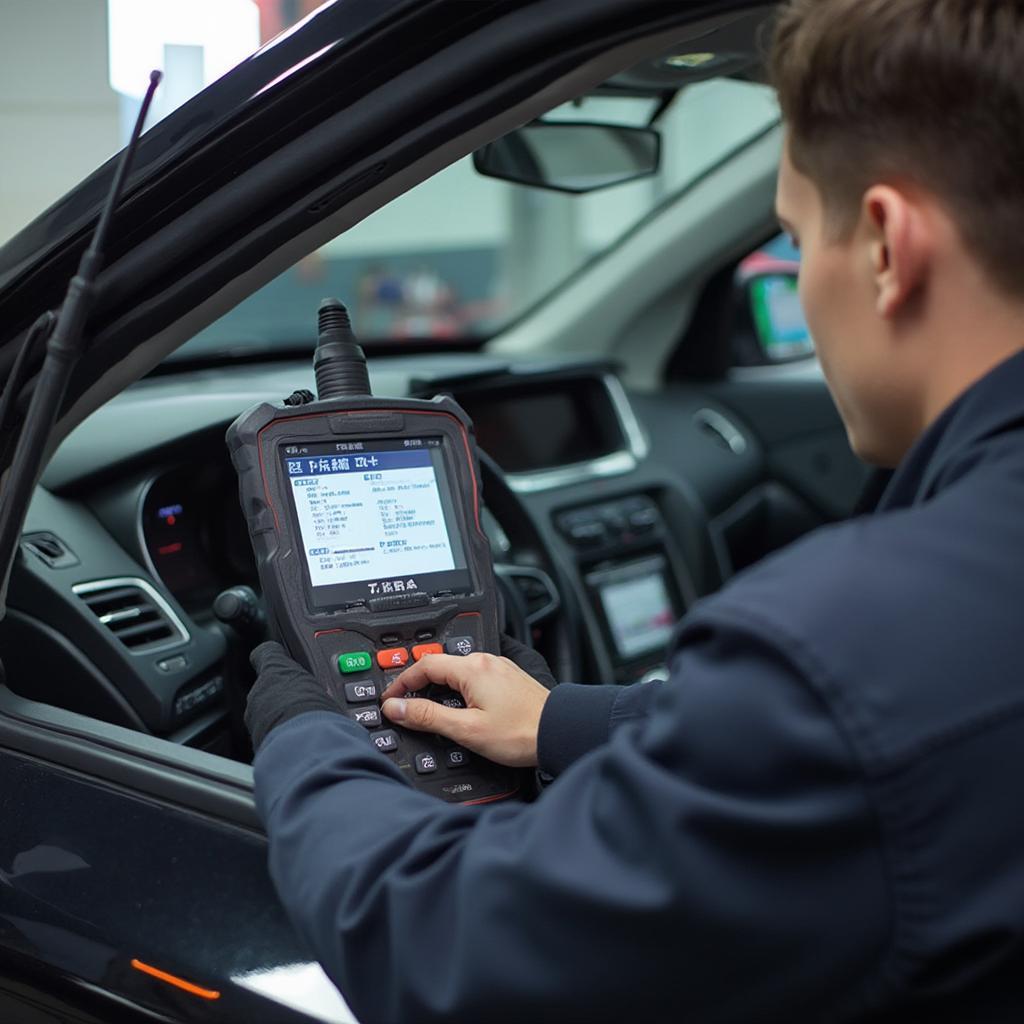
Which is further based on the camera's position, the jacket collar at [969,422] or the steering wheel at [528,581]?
the steering wheel at [528,581]

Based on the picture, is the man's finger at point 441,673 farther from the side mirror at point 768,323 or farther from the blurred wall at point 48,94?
the side mirror at point 768,323

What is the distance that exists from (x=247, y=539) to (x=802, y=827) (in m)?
1.17

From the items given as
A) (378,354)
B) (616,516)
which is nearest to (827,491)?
(616,516)

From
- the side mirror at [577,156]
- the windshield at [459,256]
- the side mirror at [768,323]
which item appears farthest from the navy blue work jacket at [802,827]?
the windshield at [459,256]

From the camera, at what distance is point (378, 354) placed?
2.77 meters

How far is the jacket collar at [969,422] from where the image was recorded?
0.72 meters

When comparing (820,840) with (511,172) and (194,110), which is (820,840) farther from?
(511,172)

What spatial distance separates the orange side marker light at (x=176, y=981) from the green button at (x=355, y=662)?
29cm

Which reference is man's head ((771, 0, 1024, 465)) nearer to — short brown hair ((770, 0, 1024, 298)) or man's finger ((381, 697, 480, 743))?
short brown hair ((770, 0, 1024, 298))

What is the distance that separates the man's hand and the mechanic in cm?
26

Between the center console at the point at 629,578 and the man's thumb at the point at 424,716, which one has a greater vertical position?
the man's thumb at the point at 424,716

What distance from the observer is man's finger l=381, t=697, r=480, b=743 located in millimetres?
1085

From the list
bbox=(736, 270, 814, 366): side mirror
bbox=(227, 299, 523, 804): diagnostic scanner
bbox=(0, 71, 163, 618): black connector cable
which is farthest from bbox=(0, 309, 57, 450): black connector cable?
bbox=(736, 270, 814, 366): side mirror

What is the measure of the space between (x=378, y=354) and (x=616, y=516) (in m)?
0.67
